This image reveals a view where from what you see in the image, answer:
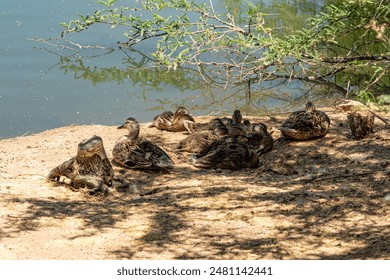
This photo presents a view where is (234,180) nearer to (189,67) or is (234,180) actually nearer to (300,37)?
(300,37)

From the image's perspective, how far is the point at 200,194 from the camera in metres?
8.92

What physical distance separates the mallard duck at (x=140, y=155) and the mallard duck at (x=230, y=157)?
0.40 meters

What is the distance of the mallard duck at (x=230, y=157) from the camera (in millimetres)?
10070

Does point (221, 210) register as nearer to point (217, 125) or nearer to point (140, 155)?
point (140, 155)

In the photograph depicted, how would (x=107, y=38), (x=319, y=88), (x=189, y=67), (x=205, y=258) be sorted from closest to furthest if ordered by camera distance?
(x=205, y=258)
(x=319, y=88)
(x=189, y=67)
(x=107, y=38)

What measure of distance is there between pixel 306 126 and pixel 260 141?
24.0 inches

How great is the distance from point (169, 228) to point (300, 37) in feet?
11.0

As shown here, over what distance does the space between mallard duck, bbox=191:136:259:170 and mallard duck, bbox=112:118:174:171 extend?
40 centimetres

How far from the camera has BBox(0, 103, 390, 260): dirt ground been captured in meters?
7.13

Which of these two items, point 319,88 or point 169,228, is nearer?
point 169,228

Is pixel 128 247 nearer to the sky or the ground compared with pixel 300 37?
nearer to the ground

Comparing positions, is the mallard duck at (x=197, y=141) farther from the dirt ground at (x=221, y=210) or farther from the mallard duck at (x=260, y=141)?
the mallard duck at (x=260, y=141)

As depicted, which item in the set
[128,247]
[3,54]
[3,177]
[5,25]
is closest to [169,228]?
[128,247]

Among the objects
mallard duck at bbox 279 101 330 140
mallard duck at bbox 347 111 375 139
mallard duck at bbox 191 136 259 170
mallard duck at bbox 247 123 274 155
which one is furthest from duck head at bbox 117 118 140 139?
mallard duck at bbox 347 111 375 139
